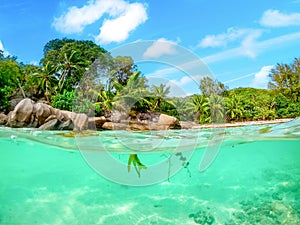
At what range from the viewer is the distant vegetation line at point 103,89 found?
771 inches

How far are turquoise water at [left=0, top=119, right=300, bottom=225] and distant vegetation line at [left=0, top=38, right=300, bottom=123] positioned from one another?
3.36m

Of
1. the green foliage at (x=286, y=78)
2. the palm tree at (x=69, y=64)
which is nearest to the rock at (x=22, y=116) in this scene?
the palm tree at (x=69, y=64)

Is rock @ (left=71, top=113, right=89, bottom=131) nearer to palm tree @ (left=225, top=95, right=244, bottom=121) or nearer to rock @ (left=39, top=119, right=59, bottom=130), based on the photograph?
rock @ (left=39, top=119, right=59, bottom=130)

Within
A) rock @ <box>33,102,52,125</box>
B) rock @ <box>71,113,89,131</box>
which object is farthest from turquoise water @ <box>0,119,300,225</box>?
rock @ <box>33,102,52,125</box>

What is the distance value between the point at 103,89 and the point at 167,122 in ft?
19.8

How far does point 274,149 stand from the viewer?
1622 cm

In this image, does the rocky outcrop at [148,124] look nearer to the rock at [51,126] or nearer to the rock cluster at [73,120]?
the rock cluster at [73,120]

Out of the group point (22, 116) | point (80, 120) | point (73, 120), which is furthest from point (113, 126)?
point (22, 116)

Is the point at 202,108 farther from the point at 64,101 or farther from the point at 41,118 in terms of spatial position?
the point at 64,101

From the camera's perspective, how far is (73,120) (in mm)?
18750

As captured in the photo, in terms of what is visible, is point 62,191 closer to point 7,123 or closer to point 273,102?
point 7,123

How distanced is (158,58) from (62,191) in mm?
9559

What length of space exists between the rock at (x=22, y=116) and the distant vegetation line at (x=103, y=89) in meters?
2.69

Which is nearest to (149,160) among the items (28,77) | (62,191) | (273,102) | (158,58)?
(62,191)
